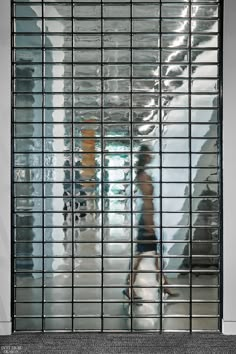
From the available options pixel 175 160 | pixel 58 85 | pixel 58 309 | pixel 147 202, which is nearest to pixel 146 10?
pixel 58 85

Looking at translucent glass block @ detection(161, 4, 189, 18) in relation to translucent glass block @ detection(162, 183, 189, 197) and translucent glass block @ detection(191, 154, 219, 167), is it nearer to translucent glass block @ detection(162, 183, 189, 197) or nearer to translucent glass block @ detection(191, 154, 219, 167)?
translucent glass block @ detection(191, 154, 219, 167)

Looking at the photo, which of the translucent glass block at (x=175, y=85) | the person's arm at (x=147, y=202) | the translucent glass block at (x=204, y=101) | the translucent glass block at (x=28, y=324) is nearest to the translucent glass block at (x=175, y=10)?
the translucent glass block at (x=175, y=85)

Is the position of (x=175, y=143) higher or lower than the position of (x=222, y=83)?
lower

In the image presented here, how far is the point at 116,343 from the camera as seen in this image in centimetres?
299

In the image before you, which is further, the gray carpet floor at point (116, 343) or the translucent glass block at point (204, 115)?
the translucent glass block at point (204, 115)

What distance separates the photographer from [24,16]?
3125 millimetres

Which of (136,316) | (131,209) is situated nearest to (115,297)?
(136,316)

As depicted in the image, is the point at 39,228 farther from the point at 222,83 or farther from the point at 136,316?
the point at 222,83

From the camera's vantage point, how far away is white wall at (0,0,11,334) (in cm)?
307

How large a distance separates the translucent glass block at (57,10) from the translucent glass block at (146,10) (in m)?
0.40

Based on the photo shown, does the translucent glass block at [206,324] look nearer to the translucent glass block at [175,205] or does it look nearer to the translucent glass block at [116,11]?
the translucent glass block at [175,205]

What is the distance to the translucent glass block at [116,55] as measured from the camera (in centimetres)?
314

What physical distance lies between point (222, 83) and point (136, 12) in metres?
0.67

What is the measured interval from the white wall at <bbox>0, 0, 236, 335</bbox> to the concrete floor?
102 millimetres
